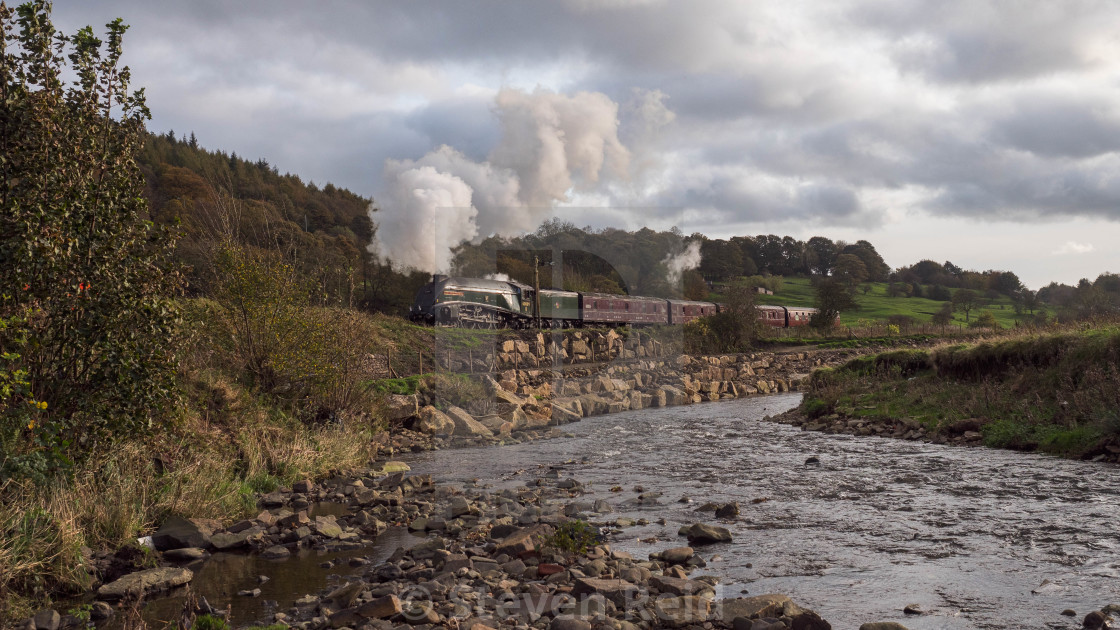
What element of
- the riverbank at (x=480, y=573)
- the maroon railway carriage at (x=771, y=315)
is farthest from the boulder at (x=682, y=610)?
the maroon railway carriage at (x=771, y=315)

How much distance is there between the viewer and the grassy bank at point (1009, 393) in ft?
40.0

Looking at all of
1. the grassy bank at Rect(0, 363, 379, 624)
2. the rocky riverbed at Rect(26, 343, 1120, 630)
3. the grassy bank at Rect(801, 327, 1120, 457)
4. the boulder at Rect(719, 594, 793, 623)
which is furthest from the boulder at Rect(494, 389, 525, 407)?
the boulder at Rect(719, 594, 793, 623)

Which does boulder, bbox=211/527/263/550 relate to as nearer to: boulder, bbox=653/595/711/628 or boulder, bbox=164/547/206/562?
boulder, bbox=164/547/206/562

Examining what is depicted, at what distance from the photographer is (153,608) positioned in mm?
5941

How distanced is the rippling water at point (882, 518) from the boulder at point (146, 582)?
178 inches

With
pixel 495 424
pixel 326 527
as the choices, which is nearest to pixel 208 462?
pixel 326 527

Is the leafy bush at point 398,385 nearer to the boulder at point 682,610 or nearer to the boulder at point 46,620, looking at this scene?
the boulder at point 46,620

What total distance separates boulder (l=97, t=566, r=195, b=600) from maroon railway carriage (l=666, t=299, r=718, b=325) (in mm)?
42081

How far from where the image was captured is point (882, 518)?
8578 mm

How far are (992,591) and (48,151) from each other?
10.0 m

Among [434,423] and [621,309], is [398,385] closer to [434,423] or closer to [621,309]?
[434,423]

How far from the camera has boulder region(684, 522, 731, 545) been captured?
7668mm

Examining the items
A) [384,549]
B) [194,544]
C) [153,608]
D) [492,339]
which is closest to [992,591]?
[384,549]

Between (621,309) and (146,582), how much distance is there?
3659 cm
